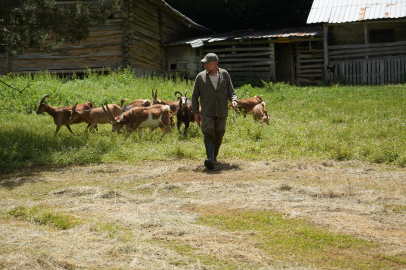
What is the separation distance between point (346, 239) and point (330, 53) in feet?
70.0

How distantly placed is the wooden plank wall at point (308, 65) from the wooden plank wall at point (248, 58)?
5.46 feet

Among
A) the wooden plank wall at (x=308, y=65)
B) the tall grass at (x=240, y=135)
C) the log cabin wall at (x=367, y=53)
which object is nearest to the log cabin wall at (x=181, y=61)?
the wooden plank wall at (x=308, y=65)

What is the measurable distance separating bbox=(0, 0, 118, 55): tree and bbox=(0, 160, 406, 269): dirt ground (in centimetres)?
445

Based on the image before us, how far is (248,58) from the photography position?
25969 millimetres

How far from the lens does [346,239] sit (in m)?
4.18

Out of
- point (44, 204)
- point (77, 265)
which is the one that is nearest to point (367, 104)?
point (44, 204)

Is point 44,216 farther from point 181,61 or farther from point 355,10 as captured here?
point 355,10

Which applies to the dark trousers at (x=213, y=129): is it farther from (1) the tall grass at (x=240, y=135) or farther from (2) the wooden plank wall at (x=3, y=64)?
(2) the wooden plank wall at (x=3, y=64)

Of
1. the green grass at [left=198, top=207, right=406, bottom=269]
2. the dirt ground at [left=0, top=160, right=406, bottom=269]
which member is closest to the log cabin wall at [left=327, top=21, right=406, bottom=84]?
the dirt ground at [left=0, top=160, right=406, bottom=269]

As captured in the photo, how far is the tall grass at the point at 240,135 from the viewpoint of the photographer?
904cm

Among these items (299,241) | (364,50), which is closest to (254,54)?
(364,50)

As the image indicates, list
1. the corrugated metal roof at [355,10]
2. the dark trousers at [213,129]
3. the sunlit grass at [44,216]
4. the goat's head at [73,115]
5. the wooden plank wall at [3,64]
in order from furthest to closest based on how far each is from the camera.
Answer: the wooden plank wall at [3,64]
the corrugated metal roof at [355,10]
the goat's head at [73,115]
the dark trousers at [213,129]
the sunlit grass at [44,216]

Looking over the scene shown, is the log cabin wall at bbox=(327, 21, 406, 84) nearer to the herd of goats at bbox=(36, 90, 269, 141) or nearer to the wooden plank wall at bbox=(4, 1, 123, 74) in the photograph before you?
the wooden plank wall at bbox=(4, 1, 123, 74)

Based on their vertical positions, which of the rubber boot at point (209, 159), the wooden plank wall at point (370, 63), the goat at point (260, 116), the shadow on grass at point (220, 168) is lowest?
the shadow on grass at point (220, 168)
